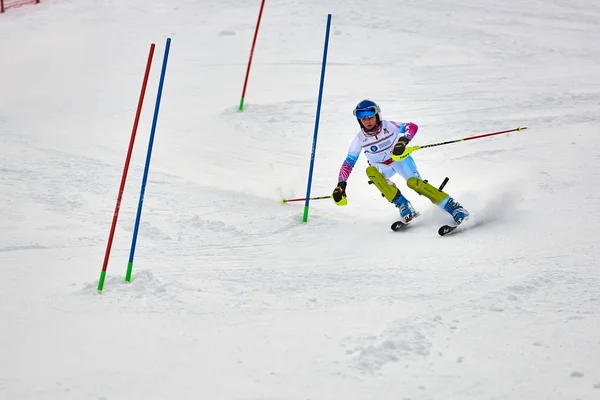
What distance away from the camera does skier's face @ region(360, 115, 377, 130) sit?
6918mm

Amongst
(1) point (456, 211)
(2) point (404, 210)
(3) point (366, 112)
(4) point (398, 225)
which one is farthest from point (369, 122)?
(1) point (456, 211)

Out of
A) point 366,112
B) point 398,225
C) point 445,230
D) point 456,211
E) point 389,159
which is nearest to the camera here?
point 445,230

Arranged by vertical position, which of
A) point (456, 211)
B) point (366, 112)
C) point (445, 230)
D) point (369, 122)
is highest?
point (366, 112)

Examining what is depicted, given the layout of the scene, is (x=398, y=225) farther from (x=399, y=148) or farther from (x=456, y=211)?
(x=399, y=148)

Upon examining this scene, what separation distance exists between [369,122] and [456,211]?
47.7 inches

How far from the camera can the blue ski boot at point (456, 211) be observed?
673 cm

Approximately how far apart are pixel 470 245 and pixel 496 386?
7.69ft

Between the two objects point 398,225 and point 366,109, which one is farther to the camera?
point 398,225

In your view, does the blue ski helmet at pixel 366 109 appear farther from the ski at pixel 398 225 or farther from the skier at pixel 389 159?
the ski at pixel 398 225

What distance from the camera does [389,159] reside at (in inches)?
285

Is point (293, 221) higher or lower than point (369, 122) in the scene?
lower

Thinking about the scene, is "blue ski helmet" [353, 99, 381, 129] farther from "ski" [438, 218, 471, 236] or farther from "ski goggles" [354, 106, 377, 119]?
"ski" [438, 218, 471, 236]

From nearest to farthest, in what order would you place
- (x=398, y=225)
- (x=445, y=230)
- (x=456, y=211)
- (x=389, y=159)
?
(x=445, y=230)
(x=456, y=211)
(x=398, y=225)
(x=389, y=159)

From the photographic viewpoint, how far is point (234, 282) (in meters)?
5.66
